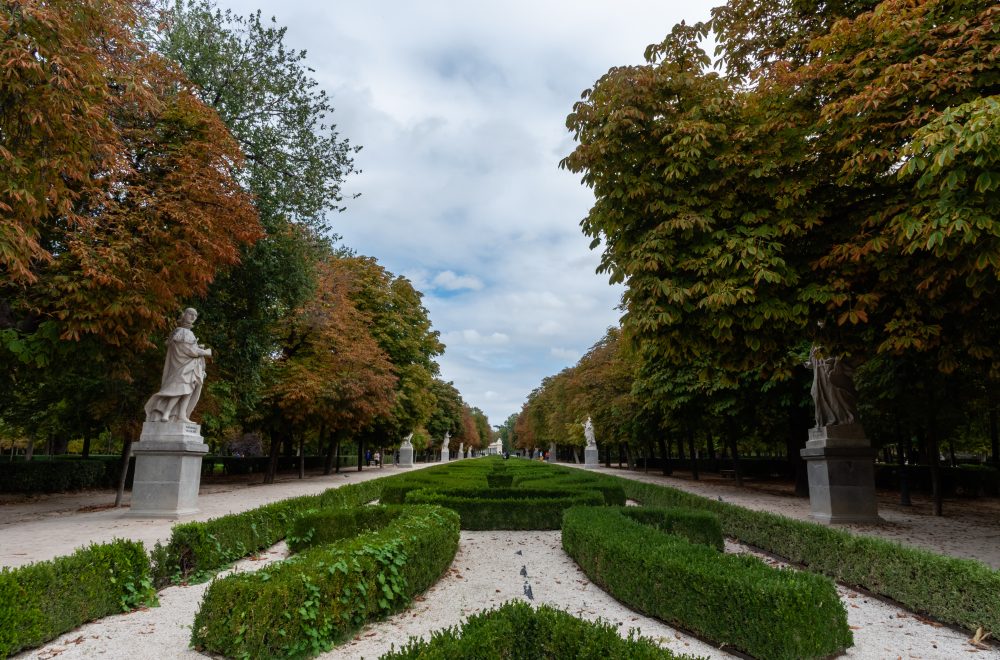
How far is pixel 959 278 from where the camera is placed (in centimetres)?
719

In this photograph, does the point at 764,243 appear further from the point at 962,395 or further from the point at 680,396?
the point at 680,396

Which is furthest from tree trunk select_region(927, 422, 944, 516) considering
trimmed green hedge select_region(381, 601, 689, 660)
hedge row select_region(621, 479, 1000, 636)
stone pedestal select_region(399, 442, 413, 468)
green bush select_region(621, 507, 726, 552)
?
stone pedestal select_region(399, 442, 413, 468)

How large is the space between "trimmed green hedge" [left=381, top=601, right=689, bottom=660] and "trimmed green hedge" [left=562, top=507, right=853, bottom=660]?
1.21 metres

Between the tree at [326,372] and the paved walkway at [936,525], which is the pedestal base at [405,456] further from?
the paved walkway at [936,525]

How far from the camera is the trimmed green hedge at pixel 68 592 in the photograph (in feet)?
13.6

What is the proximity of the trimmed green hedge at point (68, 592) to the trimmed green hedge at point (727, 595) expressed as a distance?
5.11m

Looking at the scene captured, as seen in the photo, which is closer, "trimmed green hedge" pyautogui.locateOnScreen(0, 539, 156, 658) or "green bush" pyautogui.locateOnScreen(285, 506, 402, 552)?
"trimmed green hedge" pyautogui.locateOnScreen(0, 539, 156, 658)

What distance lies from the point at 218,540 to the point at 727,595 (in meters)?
6.35

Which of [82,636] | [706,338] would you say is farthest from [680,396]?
[82,636]

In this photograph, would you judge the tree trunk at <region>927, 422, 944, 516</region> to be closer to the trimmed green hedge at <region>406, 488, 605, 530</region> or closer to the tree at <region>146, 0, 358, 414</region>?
the trimmed green hedge at <region>406, 488, 605, 530</region>

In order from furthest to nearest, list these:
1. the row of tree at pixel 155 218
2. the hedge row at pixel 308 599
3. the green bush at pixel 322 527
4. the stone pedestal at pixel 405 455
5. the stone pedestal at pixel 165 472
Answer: the stone pedestal at pixel 405 455, the stone pedestal at pixel 165 472, the green bush at pixel 322 527, the row of tree at pixel 155 218, the hedge row at pixel 308 599

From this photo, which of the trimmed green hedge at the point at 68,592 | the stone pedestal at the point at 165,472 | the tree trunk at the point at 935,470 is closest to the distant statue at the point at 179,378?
the stone pedestal at the point at 165,472

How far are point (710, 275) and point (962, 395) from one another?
32.3 feet

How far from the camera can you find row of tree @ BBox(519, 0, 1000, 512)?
243 inches
